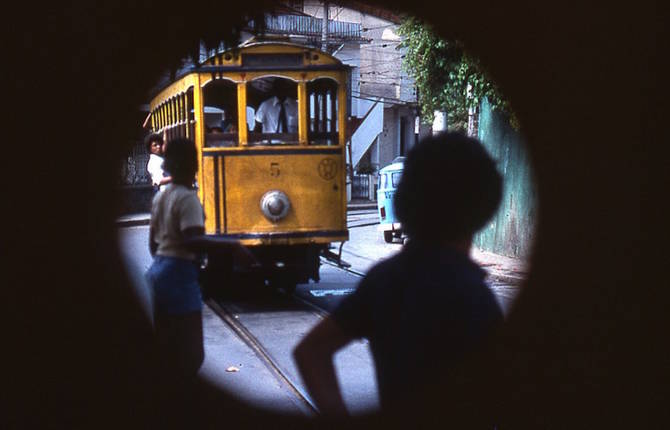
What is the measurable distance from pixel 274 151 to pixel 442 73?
484 centimetres

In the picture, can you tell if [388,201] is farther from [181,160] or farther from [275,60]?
[181,160]

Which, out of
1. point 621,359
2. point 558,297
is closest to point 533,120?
point 558,297

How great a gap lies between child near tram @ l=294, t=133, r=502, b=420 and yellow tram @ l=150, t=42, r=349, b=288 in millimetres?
6287

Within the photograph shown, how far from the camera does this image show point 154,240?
3648 millimetres

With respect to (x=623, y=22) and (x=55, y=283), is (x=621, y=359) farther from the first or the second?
(x=55, y=283)

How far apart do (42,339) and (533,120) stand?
9.96 ft

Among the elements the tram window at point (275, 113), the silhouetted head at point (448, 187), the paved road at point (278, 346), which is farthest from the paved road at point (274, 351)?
the silhouetted head at point (448, 187)

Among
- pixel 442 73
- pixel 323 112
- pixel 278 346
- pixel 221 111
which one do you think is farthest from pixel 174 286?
pixel 442 73

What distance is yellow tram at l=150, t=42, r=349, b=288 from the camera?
26.6 feet

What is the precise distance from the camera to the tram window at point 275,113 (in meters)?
8.25

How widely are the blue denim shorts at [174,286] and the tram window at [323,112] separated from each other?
497 cm

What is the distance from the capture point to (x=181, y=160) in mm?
3506

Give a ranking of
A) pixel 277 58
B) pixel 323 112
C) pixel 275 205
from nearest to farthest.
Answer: pixel 275 205 → pixel 277 58 → pixel 323 112

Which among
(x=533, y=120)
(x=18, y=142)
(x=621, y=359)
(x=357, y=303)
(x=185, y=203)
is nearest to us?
(x=357, y=303)
